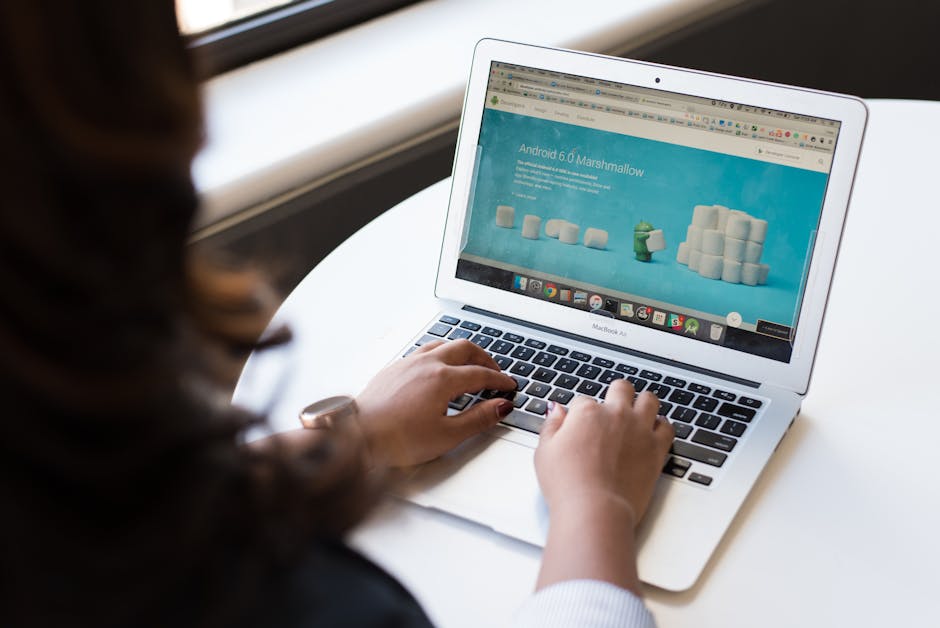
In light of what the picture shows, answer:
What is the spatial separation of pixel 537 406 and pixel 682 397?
135mm

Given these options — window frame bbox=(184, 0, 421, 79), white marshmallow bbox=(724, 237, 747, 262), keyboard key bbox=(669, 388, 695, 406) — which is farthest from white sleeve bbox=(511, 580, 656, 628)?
window frame bbox=(184, 0, 421, 79)

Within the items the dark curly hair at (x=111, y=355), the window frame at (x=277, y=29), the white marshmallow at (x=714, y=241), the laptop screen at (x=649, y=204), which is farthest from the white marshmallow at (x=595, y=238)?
the window frame at (x=277, y=29)

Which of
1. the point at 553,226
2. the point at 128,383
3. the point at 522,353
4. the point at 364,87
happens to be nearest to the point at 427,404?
the point at 522,353

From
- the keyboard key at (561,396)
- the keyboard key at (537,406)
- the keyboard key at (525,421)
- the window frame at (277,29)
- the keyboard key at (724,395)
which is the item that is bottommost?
the keyboard key at (525,421)

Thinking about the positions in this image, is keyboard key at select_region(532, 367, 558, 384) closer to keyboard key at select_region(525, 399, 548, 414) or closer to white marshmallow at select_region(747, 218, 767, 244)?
keyboard key at select_region(525, 399, 548, 414)

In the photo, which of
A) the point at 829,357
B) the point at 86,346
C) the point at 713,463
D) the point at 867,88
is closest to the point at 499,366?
the point at 713,463

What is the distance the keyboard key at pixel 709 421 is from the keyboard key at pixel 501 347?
21 centimetres

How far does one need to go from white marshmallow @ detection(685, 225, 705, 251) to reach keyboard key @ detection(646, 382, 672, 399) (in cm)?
14

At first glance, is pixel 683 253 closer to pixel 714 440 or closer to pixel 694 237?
pixel 694 237

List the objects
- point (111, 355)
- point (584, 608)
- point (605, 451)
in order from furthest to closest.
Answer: point (605, 451), point (584, 608), point (111, 355)

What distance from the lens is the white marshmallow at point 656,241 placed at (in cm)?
94

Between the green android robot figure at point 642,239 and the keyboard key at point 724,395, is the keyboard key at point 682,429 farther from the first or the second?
the green android robot figure at point 642,239

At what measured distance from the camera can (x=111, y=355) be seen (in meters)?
0.42

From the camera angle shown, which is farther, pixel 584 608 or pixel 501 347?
pixel 501 347
